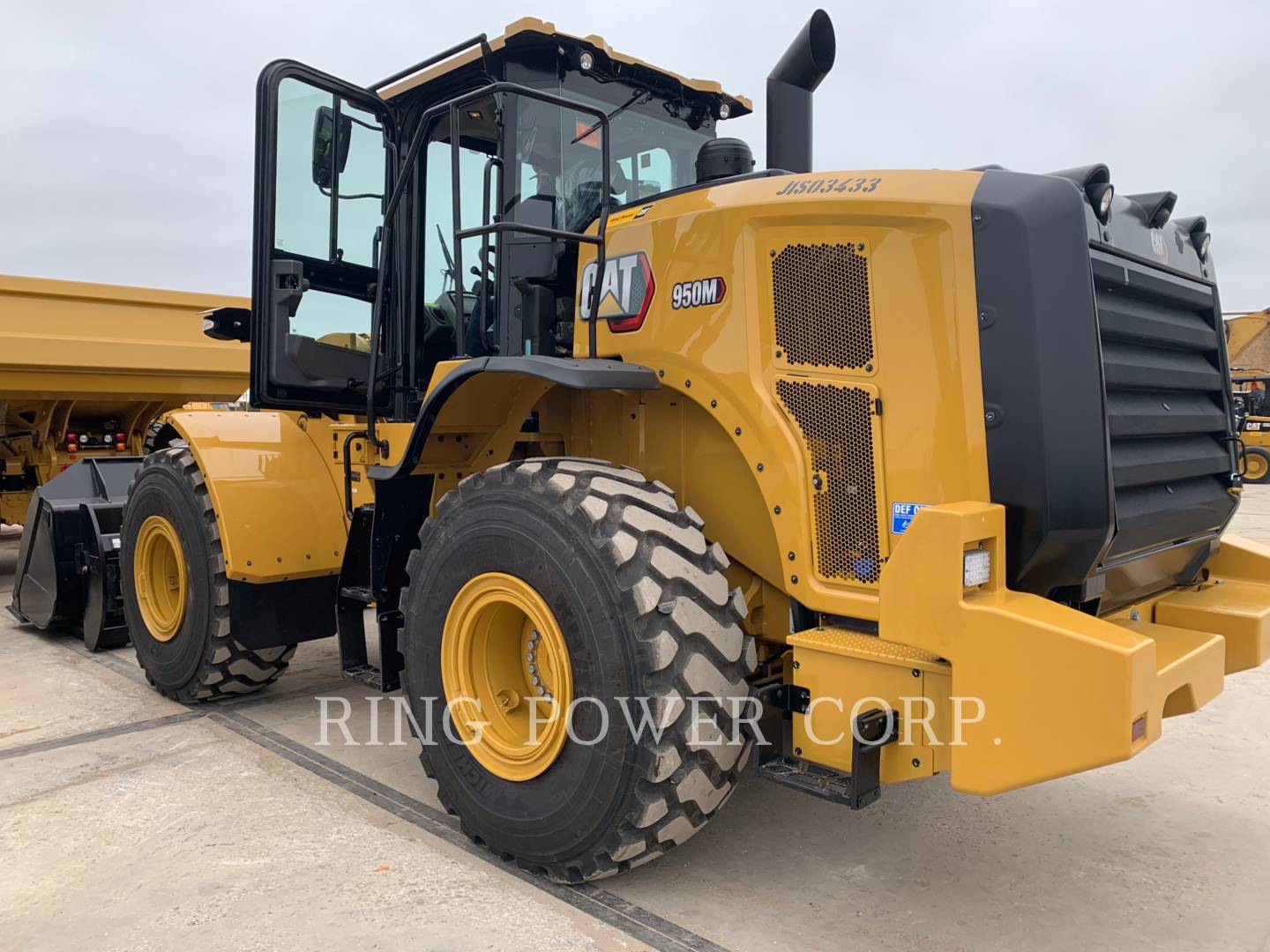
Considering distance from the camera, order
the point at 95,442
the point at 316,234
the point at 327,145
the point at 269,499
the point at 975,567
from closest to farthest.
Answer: the point at 975,567, the point at 327,145, the point at 316,234, the point at 269,499, the point at 95,442

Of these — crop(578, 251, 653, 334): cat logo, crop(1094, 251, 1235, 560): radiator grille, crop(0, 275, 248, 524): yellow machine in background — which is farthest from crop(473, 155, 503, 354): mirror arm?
crop(0, 275, 248, 524): yellow machine in background

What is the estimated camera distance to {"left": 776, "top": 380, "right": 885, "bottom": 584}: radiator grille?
274 cm

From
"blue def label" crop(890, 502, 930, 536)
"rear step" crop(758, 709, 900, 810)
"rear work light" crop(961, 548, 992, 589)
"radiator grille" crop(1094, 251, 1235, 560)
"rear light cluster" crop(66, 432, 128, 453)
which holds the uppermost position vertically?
"rear light cluster" crop(66, 432, 128, 453)

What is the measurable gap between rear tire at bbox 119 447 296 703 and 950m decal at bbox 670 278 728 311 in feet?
8.58

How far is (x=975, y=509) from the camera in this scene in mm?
2416

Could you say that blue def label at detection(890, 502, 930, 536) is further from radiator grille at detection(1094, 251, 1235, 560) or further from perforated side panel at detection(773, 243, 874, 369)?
radiator grille at detection(1094, 251, 1235, 560)

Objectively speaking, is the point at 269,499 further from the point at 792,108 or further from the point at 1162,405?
the point at 1162,405

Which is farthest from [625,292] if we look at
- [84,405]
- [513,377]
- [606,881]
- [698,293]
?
[84,405]

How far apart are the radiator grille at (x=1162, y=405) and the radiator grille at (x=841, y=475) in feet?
2.07

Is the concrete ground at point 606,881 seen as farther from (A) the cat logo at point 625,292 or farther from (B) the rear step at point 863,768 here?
(A) the cat logo at point 625,292

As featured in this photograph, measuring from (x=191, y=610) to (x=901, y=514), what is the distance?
3.47 metres

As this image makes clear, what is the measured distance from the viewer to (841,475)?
2789 mm

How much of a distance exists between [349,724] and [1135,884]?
3.23m

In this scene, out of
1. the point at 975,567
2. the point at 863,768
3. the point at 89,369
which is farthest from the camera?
the point at 89,369
